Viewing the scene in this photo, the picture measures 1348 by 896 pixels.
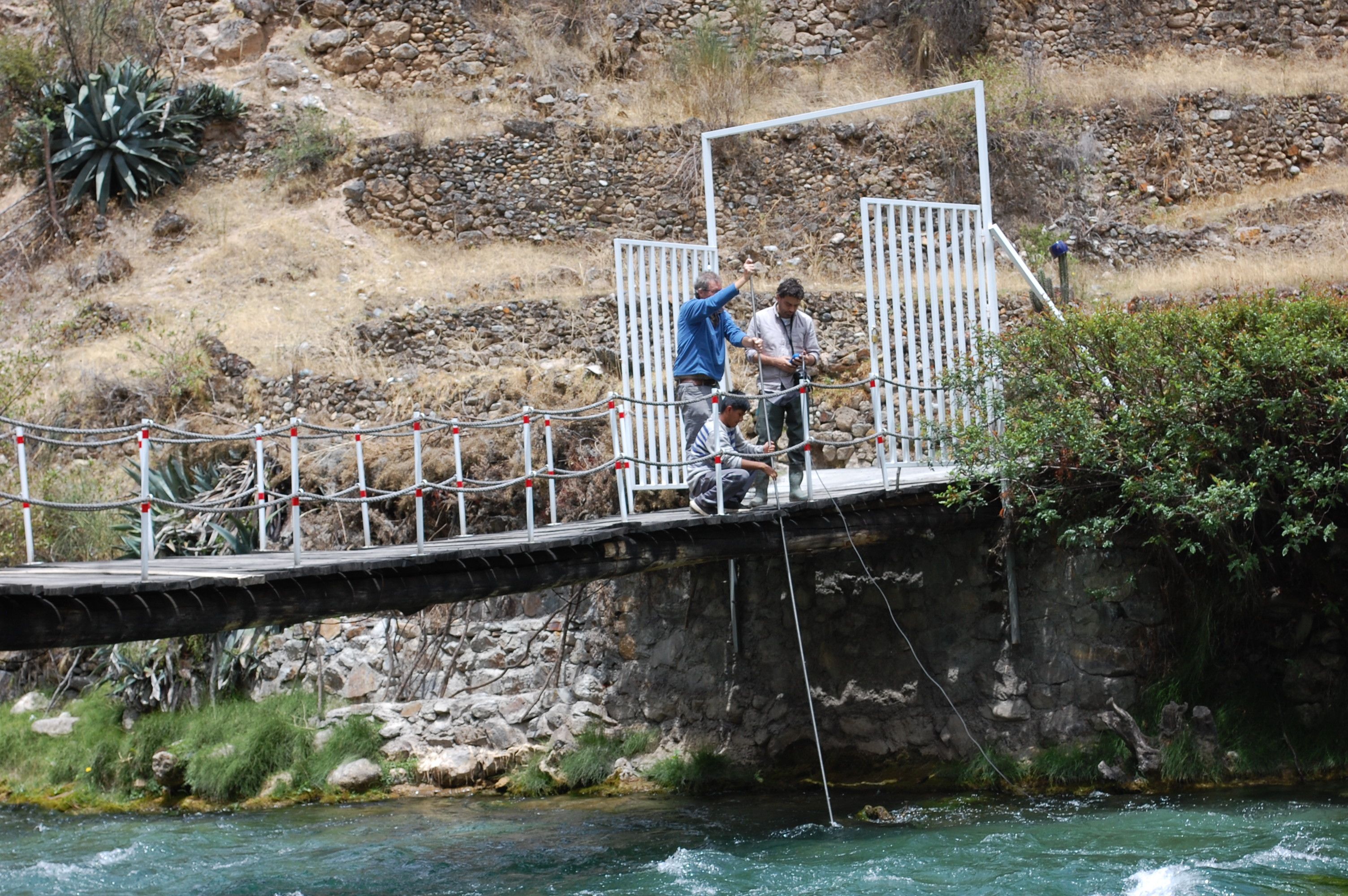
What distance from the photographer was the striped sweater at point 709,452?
396 inches

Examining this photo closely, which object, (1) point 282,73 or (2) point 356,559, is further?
(1) point 282,73

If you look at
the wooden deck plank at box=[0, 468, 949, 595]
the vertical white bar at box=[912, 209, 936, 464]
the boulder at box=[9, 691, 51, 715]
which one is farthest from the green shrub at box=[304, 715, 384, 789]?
the vertical white bar at box=[912, 209, 936, 464]

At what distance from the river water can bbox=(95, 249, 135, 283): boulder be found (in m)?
11.3

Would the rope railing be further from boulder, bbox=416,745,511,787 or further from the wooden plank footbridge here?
boulder, bbox=416,745,511,787

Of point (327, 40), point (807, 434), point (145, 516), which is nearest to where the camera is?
point (145, 516)

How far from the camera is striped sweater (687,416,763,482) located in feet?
33.0

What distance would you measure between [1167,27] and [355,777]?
1988 cm

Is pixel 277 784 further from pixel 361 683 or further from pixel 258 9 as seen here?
pixel 258 9

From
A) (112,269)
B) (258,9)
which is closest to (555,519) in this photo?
(112,269)

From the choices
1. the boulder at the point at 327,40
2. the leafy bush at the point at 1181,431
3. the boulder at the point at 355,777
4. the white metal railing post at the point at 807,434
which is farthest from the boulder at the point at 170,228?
the leafy bush at the point at 1181,431

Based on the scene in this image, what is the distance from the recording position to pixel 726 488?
1012cm

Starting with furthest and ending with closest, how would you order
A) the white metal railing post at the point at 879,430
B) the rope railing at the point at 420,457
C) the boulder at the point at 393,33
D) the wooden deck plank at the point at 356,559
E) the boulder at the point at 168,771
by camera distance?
the boulder at the point at 393,33
the boulder at the point at 168,771
the white metal railing post at the point at 879,430
the rope railing at the point at 420,457
the wooden deck plank at the point at 356,559

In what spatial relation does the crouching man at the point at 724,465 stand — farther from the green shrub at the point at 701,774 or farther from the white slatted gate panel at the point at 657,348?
the green shrub at the point at 701,774

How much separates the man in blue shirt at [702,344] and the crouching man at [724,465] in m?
0.13
